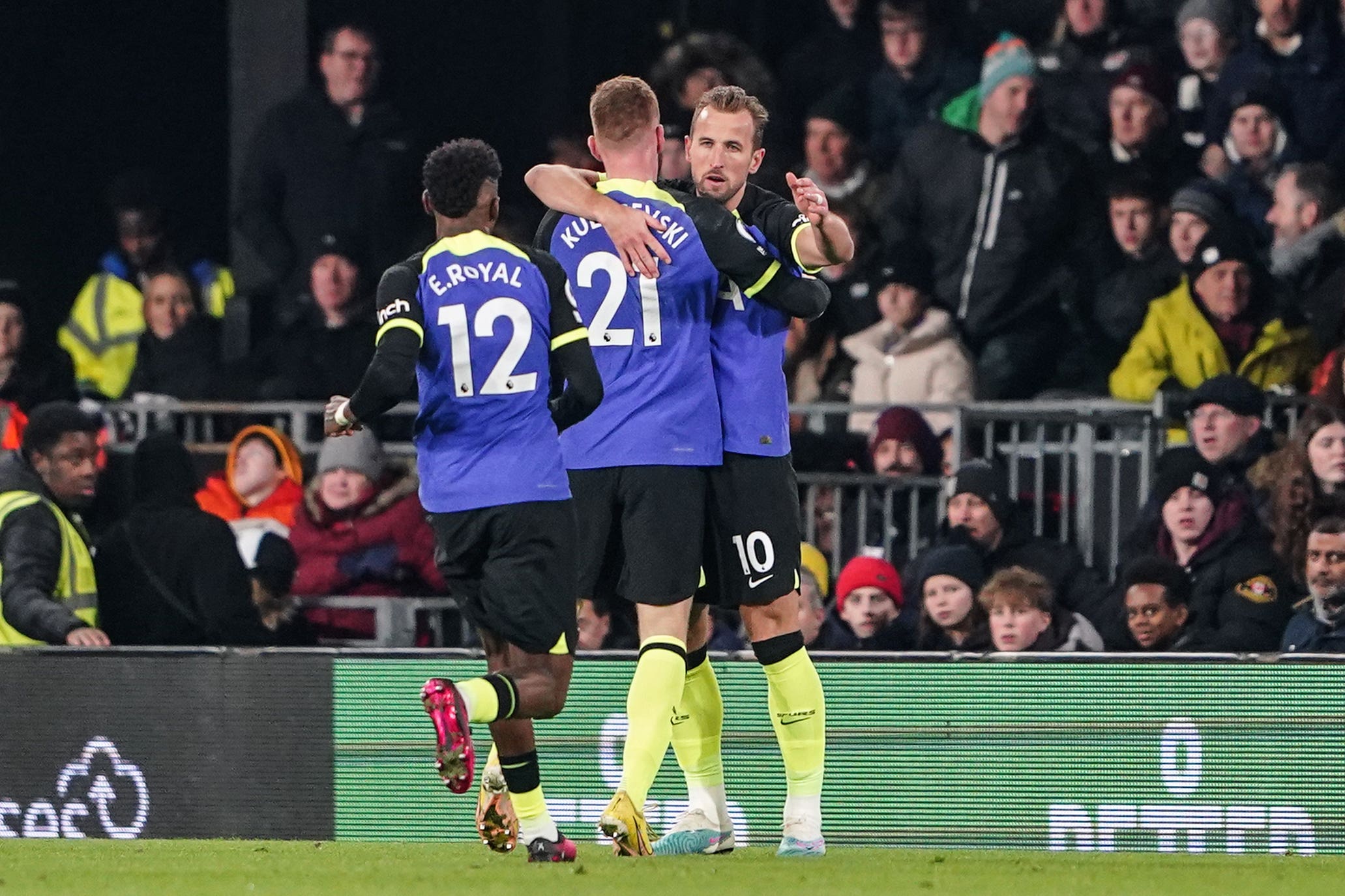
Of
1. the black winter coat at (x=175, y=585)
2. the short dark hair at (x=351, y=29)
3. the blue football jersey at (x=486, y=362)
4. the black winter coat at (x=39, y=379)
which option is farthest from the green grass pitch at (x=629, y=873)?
the short dark hair at (x=351, y=29)

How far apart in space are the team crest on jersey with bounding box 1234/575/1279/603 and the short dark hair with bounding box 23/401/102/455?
465cm

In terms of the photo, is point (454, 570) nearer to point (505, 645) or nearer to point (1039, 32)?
point (505, 645)

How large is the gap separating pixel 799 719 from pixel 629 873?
3.43 ft

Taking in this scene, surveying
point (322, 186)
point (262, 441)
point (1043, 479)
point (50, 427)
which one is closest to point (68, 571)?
point (50, 427)

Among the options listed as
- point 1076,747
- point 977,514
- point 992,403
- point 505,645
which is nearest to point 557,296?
point 505,645

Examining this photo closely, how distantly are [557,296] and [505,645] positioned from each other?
1.00 m

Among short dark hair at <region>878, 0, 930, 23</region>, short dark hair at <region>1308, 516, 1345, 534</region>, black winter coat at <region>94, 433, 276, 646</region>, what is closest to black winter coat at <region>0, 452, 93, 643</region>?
black winter coat at <region>94, 433, 276, 646</region>

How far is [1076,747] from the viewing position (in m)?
8.38

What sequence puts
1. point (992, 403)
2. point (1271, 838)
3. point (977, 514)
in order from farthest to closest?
1. point (992, 403)
2. point (977, 514)
3. point (1271, 838)

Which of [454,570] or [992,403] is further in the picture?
[992,403]

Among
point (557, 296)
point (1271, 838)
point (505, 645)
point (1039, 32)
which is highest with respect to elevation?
point (1039, 32)

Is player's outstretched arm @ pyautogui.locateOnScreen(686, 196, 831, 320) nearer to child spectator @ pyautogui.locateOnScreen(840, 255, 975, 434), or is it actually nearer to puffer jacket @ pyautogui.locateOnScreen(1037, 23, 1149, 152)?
child spectator @ pyautogui.locateOnScreen(840, 255, 975, 434)

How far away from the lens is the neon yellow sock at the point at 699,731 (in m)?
7.77

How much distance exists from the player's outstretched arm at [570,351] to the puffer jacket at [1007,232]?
5100mm
